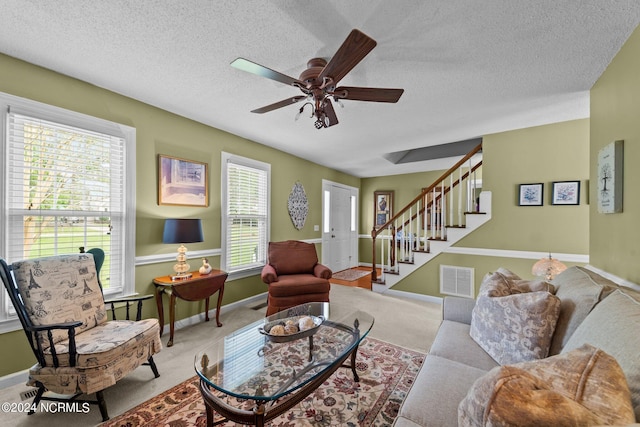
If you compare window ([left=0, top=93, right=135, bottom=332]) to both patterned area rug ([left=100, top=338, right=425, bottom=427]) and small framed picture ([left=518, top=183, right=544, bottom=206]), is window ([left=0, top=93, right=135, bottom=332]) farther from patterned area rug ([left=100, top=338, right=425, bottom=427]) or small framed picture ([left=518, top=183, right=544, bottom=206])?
small framed picture ([left=518, top=183, right=544, bottom=206])

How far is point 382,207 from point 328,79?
5.10 metres

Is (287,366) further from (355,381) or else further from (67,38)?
(67,38)

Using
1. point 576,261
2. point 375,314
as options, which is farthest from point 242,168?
point 576,261

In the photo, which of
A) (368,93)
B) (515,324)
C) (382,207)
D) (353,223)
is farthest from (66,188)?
(382,207)

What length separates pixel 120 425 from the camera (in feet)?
4.97

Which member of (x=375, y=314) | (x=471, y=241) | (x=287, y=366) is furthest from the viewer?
(x=471, y=241)

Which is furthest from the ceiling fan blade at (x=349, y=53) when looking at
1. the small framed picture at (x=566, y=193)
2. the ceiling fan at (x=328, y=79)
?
the small framed picture at (x=566, y=193)

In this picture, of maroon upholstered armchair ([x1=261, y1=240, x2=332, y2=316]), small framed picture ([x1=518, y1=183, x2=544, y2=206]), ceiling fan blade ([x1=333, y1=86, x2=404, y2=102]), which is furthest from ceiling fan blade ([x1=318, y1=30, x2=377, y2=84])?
small framed picture ([x1=518, y1=183, x2=544, y2=206])

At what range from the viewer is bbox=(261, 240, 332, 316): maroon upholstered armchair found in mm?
2887

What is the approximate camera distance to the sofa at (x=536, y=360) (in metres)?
0.64

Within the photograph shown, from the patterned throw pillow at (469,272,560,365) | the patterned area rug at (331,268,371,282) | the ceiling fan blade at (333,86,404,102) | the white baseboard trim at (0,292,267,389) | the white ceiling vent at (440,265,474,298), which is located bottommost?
the patterned area rug at (331,268,371,282)

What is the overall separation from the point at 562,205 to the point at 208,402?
4098mm

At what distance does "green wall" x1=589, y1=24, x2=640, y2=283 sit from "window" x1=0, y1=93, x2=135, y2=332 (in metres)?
3.93

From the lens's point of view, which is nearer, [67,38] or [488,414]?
[488,414]
